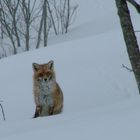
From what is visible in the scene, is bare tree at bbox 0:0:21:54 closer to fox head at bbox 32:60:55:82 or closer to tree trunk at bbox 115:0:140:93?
fox head at bbox 32:60:55:82

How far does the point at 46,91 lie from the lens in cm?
901

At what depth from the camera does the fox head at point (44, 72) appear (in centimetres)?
889

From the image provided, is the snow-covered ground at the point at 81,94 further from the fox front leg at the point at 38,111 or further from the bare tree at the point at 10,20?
the bare tree at the point at 10,20

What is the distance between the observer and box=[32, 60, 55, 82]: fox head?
29.2 feet

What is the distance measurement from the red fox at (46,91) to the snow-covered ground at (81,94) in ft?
1.12

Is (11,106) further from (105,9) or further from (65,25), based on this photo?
(105,9)

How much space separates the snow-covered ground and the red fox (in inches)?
13.4

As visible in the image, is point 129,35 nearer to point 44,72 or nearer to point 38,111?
point 44,72

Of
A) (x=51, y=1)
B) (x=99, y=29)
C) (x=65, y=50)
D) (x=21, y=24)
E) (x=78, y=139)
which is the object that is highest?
(x=51, y=1)

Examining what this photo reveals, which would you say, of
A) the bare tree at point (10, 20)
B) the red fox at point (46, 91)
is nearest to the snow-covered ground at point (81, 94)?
the red fox at point (46, 91)

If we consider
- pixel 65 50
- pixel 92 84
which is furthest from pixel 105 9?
pixel 92 84

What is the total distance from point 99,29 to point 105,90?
42.0 ft

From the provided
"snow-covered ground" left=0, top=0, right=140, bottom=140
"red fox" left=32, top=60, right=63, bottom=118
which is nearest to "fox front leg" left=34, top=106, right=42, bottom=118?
"red fox" left=32, top=60, right=63, bottom=118

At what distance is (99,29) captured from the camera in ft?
80.6
